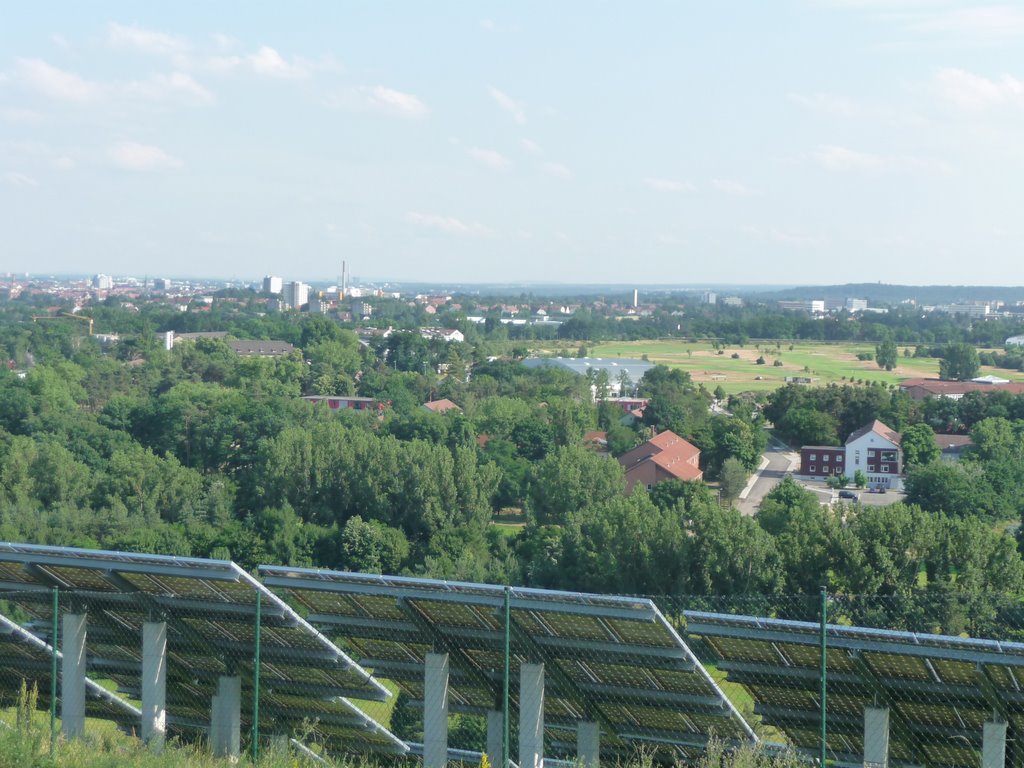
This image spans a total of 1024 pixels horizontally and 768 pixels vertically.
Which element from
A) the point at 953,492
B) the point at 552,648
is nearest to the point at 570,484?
the point at 953,492

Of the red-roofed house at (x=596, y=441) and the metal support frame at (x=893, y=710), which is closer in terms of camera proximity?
the metal support frame at (x=893, y=710)

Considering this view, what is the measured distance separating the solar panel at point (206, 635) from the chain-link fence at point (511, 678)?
16 mm

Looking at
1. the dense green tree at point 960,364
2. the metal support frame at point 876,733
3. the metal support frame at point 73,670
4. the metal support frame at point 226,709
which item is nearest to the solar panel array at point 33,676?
the metal support frame at point 73,670

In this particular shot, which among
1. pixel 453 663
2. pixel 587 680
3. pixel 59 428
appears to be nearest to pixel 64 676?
pixel 453 663

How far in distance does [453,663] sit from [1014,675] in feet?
10.7

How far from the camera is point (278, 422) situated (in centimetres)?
3092

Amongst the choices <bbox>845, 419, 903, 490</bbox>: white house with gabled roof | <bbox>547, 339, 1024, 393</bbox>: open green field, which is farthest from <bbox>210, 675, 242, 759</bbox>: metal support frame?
<bbox>547, 339, 1024, 393</bbox>: open green field

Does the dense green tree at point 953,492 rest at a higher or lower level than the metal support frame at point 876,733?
lower

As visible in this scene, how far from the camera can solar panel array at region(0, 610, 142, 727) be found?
8172mm

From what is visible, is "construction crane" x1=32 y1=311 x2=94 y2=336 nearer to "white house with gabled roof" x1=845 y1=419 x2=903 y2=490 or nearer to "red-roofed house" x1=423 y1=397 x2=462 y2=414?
"red-roofed house" x1=423 y1=397 x2=462 y2=414

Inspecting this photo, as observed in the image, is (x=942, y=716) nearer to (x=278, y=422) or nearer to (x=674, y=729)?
(x=674, y=729)

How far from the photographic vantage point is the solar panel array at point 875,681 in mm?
6566

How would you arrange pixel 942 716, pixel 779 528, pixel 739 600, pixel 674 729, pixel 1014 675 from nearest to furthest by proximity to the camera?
1. pixel 1014 675
2. pixel 942 716
3. pixel 674 729
4. pixel 739 600
5. pixel 779 528

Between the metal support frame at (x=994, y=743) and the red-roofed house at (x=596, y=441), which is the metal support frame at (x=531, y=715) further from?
the red-roofed house at (x=596, y=441)
